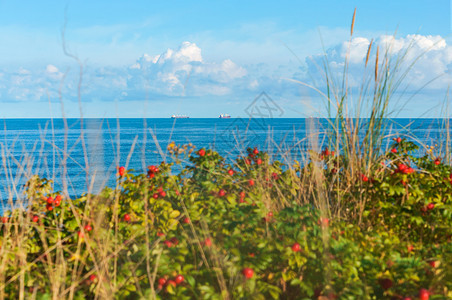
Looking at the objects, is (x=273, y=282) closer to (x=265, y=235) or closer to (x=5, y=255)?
(x=265, y=235)

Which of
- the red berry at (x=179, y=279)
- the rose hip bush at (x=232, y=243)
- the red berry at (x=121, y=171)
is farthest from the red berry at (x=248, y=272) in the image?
the red berry at (x=121, y=171)

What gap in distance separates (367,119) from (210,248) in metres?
2.29

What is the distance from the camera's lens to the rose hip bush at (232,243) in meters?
2.05

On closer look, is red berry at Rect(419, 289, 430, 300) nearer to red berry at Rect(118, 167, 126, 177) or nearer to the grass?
the grass

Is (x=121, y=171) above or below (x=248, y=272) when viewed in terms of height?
above

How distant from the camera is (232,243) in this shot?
7.22ft

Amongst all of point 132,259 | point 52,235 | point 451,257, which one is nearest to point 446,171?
point 451,257

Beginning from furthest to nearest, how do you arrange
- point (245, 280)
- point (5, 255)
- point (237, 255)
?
point (5, 255) → point (237, 255) → point (245, 280)

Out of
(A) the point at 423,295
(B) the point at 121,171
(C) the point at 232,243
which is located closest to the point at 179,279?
(C) the point at 232,243

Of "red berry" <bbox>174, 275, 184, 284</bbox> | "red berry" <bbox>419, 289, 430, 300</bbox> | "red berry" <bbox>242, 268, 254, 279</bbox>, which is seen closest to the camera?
Result: "red berry" <bbox>419, 289, 430, 300</bbox>

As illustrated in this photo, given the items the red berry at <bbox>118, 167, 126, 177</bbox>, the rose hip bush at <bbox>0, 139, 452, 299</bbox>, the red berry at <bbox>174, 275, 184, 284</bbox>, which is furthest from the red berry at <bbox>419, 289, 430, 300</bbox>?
the red berry at <bbox>118, 167, 126, 177</bbox>

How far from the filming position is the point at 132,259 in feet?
7.68

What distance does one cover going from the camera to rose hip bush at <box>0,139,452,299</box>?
2049mm

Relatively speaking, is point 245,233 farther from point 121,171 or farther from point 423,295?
point 121,171
